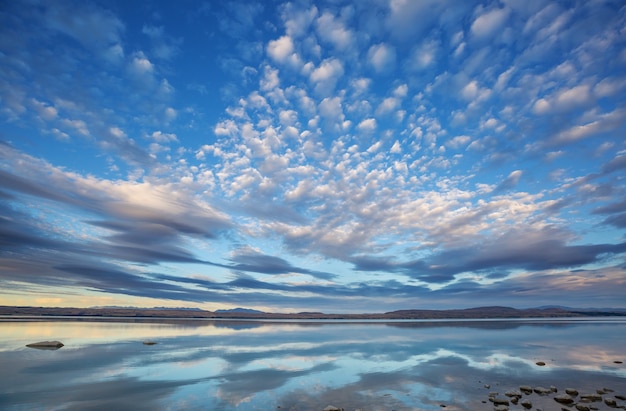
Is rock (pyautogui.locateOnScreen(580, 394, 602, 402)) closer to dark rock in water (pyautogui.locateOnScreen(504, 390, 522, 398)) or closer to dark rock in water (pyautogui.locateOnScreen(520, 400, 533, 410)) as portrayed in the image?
dark rock in water (pyautogui.locateOnScreen(504, 390, 522, 398))

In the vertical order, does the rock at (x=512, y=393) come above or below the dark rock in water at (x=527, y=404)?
above

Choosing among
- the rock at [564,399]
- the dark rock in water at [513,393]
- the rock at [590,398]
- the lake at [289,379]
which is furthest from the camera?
the dark rock in water at [513,393]

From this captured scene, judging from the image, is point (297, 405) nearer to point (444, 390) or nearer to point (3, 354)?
point (444, 390)

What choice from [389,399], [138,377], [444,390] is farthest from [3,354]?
[444,390]

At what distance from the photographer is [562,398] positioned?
18.5 meters

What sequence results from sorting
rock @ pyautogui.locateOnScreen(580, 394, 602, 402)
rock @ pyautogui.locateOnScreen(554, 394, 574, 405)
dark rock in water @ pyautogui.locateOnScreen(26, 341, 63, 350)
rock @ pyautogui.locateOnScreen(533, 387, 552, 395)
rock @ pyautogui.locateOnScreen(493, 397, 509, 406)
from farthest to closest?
dark rock in water @ pyautogui.locateOnScreen(26, 341, 63, 350) → rock @ pyautogui.locateOnScreen(533, 387, 552, 395) → rock @ pyautogui.locateOnScreen(580, 394, 602, 402) → rock @ pyautogui.locateOnScreen(554, 394, 574, 405) → rock @ pyautogui.locateOnScreen(493, 397, 509, 406)

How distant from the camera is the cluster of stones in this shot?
1742 cm

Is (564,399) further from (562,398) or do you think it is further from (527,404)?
(527,404)

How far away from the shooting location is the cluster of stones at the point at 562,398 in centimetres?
1742

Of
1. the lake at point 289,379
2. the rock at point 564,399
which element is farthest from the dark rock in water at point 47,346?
the rock at point 564,399

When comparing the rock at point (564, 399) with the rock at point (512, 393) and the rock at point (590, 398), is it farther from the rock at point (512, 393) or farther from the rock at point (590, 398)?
the rock at point (512, 393)

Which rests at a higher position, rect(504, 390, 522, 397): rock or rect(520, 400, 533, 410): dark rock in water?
rect(504, 390, 522, 397): rock

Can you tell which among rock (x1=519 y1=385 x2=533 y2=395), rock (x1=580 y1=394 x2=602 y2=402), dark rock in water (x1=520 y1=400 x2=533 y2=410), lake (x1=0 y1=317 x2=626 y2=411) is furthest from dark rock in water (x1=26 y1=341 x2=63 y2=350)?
rock (x1=580 y1=394 x2=602 y2=402)

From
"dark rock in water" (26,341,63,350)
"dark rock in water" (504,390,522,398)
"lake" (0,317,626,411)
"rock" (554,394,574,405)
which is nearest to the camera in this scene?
"rock" (554,394,574,405)
